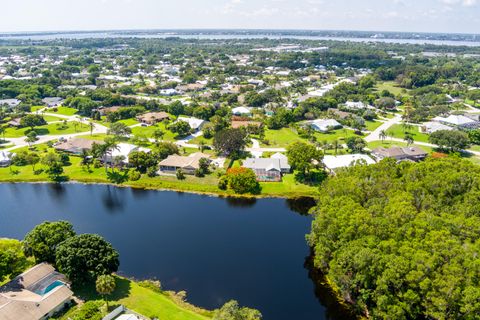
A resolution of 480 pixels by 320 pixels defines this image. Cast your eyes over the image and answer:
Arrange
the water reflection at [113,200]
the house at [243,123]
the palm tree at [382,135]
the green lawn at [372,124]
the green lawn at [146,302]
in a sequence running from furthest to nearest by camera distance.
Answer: the green lawn at [372,124] → the house at [243,123] → the palm tree at [382,135] → the water reflection at [113,200] → the green lawn at [146,302]

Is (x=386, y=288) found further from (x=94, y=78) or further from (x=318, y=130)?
(x=94, y=78)

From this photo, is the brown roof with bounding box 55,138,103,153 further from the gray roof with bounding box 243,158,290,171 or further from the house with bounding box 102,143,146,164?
the gray roof with bounding box 243,158,290,171

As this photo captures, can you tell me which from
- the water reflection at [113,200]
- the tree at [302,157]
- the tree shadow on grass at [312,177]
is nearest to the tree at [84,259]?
the water reflection at [113,200]

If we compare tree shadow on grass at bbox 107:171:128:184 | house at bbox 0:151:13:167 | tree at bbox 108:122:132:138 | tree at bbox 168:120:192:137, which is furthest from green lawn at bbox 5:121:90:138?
tree shadow on grass at bbox 107:171:128:184

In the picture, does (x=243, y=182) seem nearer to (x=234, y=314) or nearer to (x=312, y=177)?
(x=312, y=177)

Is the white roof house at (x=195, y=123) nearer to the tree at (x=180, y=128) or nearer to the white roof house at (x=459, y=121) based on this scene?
the tree at (x=180, y=128)

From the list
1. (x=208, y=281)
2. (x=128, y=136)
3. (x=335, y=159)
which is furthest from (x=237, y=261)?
(x=128, y=136)

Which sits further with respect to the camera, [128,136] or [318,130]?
[318,130]
